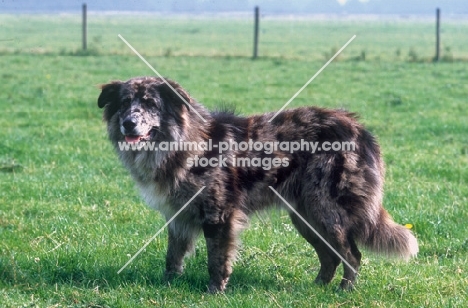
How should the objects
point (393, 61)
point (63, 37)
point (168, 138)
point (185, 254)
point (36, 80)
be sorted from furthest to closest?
point (63, 37)
point (393, 61)
point (36, 80)
point (185, 254)
point (168, 138)

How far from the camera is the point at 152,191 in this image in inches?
218

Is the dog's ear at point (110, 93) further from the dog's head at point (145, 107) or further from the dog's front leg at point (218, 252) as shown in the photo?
the dog's front leg at point (218, 252)

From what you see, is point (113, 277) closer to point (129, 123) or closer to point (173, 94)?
Result: point (129, 123)

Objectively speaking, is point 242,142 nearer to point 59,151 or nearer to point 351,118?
point 351,118

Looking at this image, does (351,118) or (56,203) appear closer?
(351,118)

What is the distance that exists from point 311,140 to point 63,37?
29.6 meters

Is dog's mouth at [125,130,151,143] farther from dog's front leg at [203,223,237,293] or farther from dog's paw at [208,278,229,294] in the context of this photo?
dog's paw at [208,278,229,294]

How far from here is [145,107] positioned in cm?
531

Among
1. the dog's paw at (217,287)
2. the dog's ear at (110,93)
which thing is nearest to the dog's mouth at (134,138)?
the dog's ear at (110,93)

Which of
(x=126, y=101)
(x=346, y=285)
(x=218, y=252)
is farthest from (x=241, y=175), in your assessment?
(x=346, y=285)

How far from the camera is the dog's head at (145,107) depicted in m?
5.27

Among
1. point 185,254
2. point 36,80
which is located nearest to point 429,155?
point 185,254

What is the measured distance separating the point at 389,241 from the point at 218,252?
1.37m

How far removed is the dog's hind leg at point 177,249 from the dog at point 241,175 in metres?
0.02
